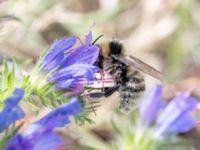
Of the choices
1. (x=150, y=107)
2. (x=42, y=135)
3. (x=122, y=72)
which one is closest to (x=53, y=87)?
(x=42, y=135)

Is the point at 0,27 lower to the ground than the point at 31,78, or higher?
higher

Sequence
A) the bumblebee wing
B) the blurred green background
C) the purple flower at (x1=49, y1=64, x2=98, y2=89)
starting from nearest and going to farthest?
the purple flower at (x1=49, y1=64, x2=98, y2=89) → the bumblebee wing → the blurred green background

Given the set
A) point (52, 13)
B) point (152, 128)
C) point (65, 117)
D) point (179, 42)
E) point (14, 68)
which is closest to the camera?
point (65, 117)

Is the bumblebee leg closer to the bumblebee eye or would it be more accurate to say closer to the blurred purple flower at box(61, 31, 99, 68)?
the bumblebee eye

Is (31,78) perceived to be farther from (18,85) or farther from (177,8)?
(177,8)

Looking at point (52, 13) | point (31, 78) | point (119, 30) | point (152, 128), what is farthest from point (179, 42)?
point (31, 78)

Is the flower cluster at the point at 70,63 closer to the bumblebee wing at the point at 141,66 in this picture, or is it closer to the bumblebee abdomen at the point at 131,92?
the bumblebee wing at the point at 141,66

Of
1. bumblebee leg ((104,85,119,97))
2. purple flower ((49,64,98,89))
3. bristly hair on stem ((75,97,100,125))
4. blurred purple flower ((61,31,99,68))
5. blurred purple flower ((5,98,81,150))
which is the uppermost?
bumblebee leg ((104,85,119,97))

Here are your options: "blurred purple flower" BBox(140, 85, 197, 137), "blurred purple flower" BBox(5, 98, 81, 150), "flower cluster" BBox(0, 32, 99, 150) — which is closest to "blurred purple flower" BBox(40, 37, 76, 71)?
"flower cluster" BBox(0, 32, 99, 150)
